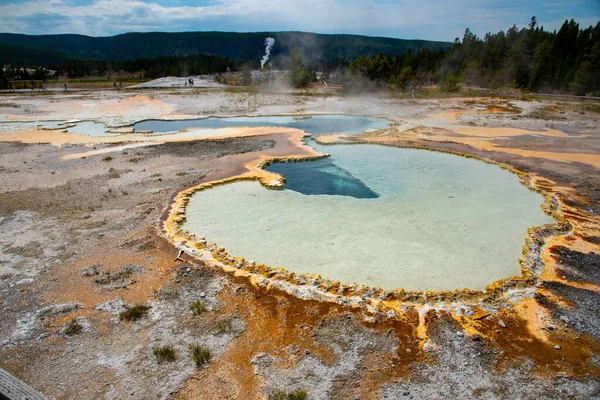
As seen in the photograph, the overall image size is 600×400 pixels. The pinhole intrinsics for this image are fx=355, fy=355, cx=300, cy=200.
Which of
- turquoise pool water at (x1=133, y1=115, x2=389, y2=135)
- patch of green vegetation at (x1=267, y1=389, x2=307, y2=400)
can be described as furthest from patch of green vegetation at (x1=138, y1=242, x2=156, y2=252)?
turquoise pool water at (x1=133, y1=115, x2=389, y2=135)

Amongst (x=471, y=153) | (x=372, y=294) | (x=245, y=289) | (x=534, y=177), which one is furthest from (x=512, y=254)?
(x=471, y=153)

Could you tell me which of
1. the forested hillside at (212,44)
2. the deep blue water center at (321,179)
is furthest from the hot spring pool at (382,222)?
the forested hillside at (212,44)

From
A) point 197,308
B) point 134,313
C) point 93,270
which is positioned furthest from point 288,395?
point 93,270

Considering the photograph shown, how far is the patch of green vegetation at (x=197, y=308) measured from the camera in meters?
5.74

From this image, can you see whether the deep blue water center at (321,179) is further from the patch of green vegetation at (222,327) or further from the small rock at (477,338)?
the patch of green vegetation at (222,327)

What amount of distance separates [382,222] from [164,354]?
609cm

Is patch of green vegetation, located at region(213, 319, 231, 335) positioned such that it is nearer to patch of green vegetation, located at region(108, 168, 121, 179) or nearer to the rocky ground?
the rocky ground

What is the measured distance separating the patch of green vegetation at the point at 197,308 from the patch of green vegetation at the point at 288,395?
6.50ft

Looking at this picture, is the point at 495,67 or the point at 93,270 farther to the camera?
the point at 495,67

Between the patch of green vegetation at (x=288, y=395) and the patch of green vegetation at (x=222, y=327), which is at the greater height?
the patch of green vegetation at (x=222, y=327)

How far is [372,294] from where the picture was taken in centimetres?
621

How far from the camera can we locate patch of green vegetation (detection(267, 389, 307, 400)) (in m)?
4.24

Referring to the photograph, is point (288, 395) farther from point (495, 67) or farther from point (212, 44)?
point (212, 44)

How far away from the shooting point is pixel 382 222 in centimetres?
920
